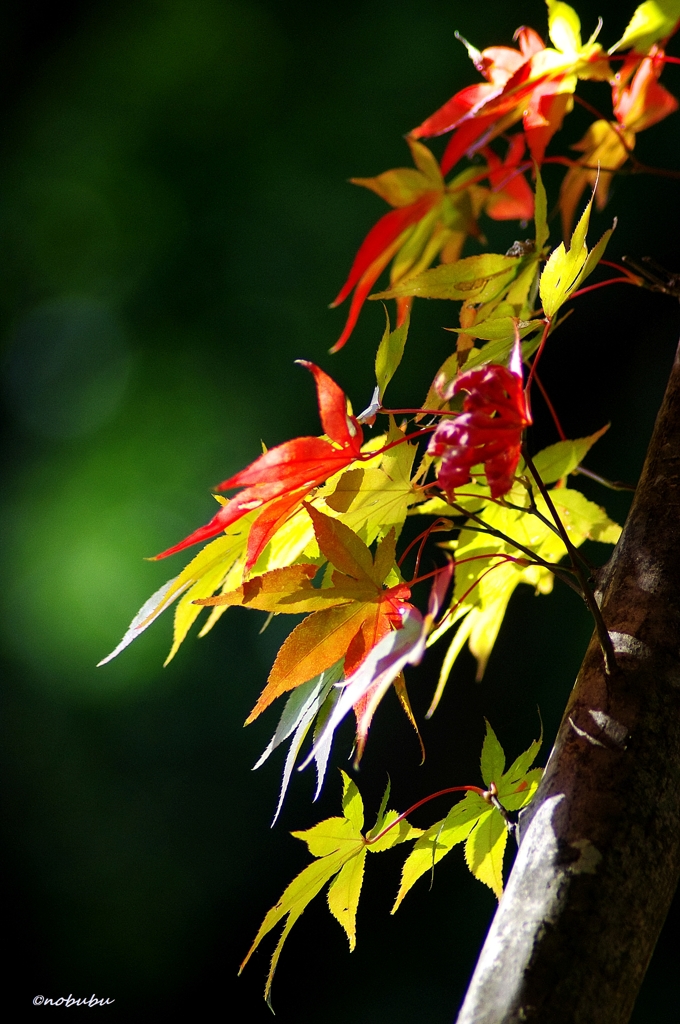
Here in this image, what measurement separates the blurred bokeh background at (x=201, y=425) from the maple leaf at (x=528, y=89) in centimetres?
92

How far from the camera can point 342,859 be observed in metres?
0.34

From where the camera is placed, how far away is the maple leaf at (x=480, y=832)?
1.08ft

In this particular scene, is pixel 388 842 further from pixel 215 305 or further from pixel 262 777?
pixel 215 305

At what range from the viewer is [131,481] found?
1489 millimetres

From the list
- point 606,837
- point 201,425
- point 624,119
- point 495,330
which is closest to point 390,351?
point 495,330

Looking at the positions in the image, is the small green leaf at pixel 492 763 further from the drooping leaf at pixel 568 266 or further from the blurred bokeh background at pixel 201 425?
the blurred bokeh background at pixel 201 425

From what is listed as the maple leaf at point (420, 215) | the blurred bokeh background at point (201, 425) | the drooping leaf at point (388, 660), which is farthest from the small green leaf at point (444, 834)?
the blurred bokeh background at point (201, 425)

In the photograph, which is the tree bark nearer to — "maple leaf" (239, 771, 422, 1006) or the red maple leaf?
"maple leaf" (239, 771, 422, 1006)

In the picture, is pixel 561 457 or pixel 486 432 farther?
pixel 561 457

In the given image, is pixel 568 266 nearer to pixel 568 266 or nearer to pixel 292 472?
pixel 568 266

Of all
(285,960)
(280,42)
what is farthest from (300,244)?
(285,960)

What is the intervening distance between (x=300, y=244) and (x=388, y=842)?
4.38ft

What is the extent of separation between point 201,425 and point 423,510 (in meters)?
1.19

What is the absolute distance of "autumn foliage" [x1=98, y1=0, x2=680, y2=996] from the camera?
25cm
